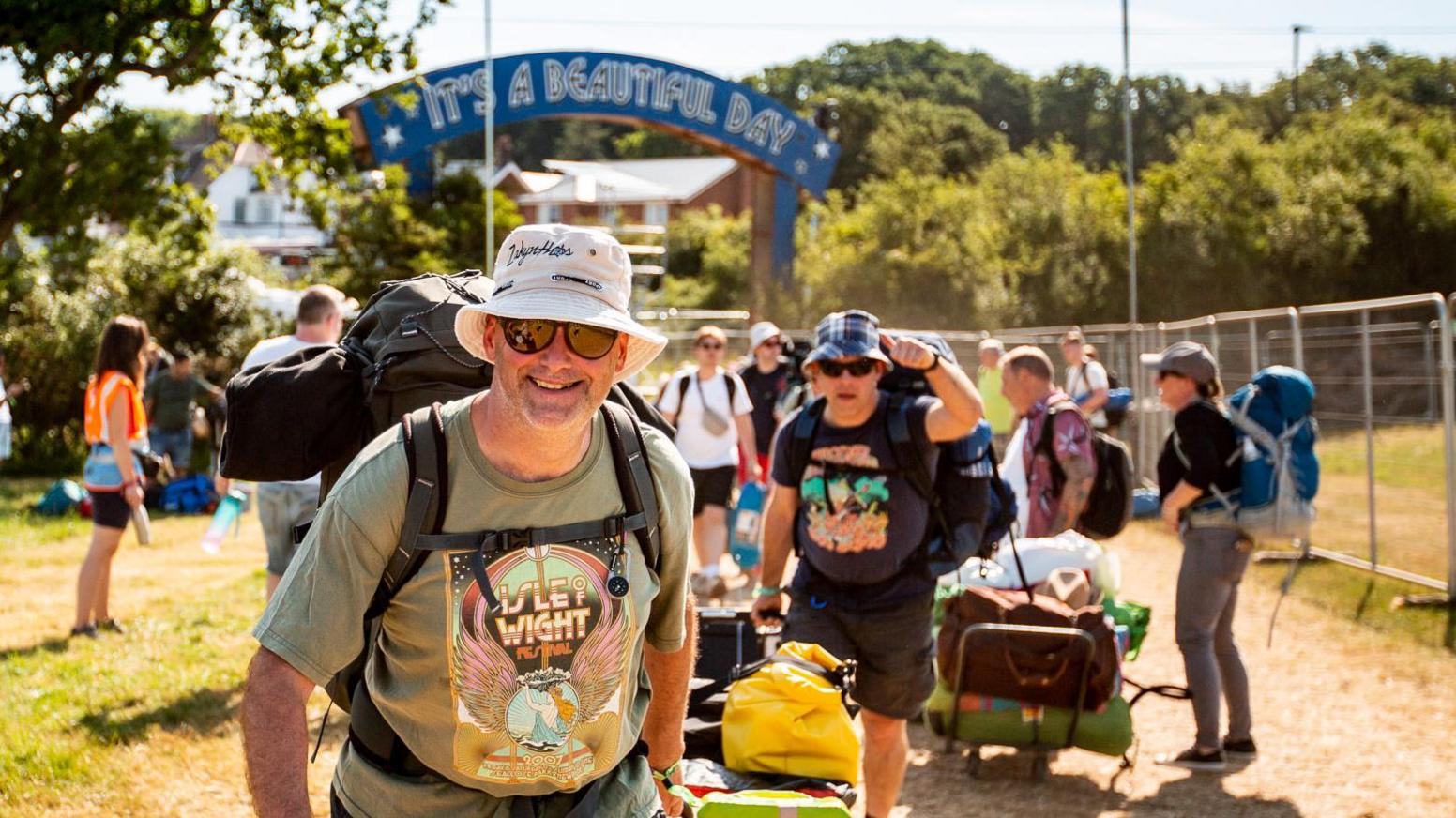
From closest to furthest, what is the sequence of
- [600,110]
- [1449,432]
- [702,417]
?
[1449,432] < [702,417] < [600,110]

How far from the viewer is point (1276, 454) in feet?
22.9

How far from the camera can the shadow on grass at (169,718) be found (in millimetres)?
6977

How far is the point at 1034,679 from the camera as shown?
6531 mm

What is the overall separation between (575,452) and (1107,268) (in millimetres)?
31388

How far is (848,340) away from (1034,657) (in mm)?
2107

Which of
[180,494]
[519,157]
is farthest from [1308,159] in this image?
[519,157]

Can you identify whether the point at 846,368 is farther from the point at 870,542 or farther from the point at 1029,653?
the point at 1029,653

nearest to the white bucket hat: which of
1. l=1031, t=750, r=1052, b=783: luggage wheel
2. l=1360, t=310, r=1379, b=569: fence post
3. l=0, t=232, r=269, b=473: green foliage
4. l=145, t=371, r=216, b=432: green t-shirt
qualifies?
l=1031, t=750, r=1052, b=783: luggage wheel

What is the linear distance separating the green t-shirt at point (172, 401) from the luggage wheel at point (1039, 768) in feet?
40.9

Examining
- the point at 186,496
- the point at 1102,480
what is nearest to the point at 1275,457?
the point at 1102,480

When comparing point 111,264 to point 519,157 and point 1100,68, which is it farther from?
point 519,157

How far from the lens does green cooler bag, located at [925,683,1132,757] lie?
21.5 ft

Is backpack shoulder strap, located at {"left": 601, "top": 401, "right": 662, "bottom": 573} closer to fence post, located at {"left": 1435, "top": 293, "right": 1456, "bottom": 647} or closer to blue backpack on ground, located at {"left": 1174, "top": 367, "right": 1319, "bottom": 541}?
blue backpack on ground, located at {"left": 1174, "top": 367, "right": 1319, "bottom": 541}

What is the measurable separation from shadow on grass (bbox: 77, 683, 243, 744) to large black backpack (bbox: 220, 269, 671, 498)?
161 inches
